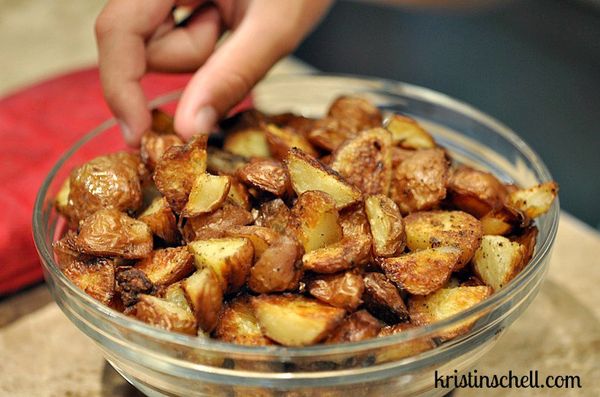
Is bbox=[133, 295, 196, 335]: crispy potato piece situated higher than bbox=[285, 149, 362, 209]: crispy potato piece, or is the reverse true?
bbox=[285, 149, 362, 209]: crispy potato piece

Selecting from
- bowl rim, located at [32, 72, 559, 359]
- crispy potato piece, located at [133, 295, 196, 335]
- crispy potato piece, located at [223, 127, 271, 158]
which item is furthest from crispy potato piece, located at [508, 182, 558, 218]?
crispy potato piece, located at [133, 295, 196, 335]

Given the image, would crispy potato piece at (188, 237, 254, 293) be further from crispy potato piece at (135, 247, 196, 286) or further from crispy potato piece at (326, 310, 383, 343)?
crispy potato piece at (326, 310, 383, 343)

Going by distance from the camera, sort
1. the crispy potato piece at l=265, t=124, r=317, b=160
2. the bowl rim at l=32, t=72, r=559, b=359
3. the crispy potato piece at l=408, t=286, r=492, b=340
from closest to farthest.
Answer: the bowl rim at l=32, t=72, r=559, b=359, the crispy potato piece at l=408, t=286, r=492, b=340, the crispy potato piece at l=265, t=124, r=317, b=160

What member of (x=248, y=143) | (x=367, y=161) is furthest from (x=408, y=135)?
(x=248, y=143)

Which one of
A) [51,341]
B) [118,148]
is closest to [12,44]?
[118,148]


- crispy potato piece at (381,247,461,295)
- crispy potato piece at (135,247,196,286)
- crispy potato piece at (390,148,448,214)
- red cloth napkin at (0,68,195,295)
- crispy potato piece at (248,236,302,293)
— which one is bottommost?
red cloth napkin at (0,68,195,295)

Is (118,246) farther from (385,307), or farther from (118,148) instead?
(118,148)
